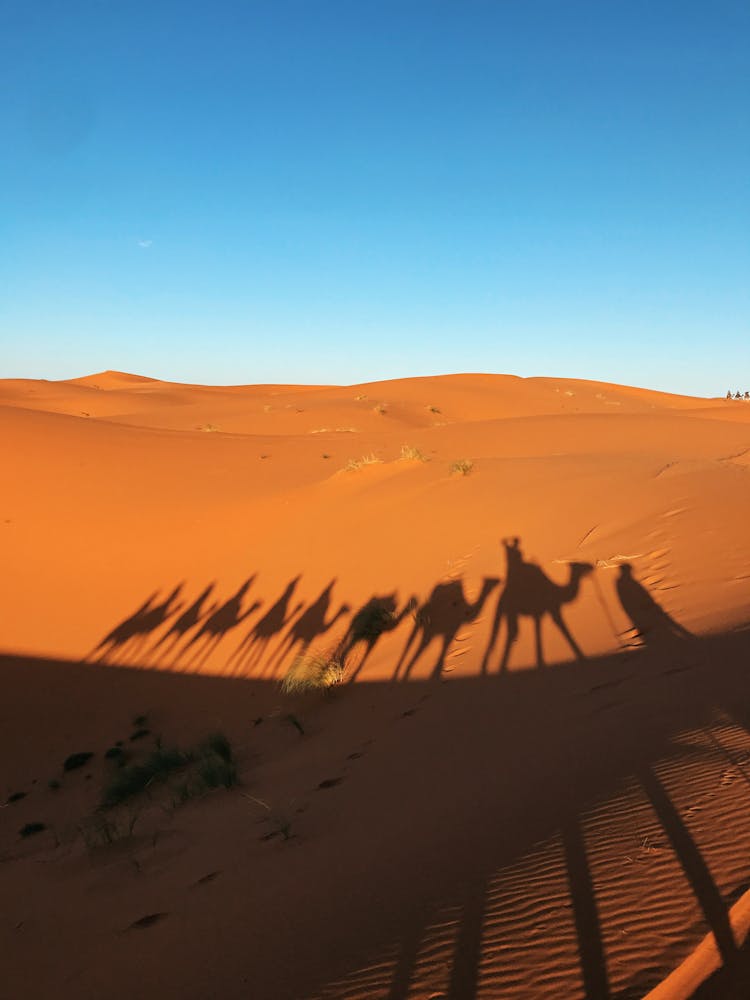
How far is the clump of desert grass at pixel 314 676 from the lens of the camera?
7.64 metres

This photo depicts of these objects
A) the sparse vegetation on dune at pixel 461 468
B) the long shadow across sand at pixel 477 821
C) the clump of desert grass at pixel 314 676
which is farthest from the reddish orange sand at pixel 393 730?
the sparse vegetation on dune at pixel 461 468

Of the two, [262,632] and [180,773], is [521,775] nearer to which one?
[180,773]

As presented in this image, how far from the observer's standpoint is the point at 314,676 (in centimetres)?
772

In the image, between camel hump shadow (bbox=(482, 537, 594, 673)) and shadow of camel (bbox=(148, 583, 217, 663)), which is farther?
shadow of camel (bbox=(148, 583, 217, 663))

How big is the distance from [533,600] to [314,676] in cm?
279

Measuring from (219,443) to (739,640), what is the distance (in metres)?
20.7

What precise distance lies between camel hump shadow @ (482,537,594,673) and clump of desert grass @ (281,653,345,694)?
1.84 m

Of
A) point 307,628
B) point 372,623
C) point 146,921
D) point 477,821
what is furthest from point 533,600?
point 146,921

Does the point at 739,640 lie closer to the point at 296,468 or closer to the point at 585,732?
the point at 585,732

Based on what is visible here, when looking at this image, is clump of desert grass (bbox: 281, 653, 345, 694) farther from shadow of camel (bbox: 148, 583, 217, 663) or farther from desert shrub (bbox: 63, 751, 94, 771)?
shadow of camel (bbox: 148, 583, 217, 663)

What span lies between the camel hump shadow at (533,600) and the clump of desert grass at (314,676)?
1836mm

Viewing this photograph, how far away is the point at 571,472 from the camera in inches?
543

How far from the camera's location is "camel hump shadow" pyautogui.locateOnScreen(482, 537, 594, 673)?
277 inches

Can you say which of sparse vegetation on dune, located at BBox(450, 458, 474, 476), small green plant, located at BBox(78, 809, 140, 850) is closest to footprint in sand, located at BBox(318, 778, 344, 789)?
small green plant, located at BBox(78, 809, 140, 850)
